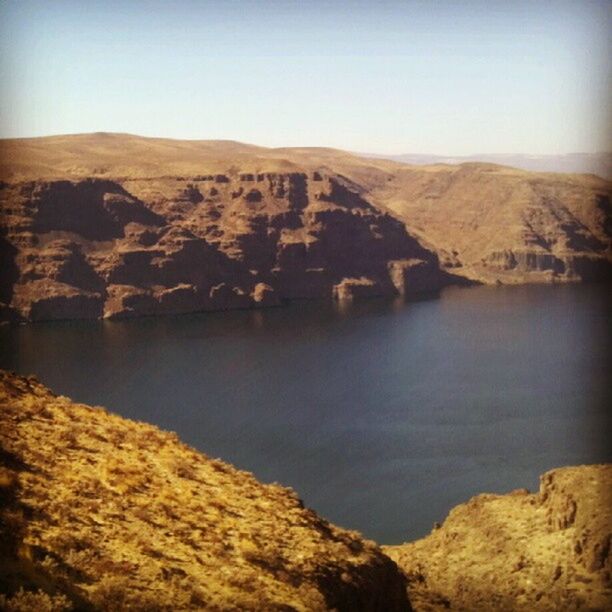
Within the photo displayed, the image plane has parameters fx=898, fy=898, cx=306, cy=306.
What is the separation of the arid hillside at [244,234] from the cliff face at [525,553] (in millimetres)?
77186

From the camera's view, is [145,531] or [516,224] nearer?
[145,531]

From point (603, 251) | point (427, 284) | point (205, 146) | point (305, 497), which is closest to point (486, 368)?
point (305, 497)

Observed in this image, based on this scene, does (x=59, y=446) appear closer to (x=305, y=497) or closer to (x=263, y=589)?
(x=263, y=589)

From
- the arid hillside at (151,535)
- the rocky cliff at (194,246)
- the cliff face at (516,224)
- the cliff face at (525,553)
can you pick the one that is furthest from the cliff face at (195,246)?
the arid hillside at (151,535)

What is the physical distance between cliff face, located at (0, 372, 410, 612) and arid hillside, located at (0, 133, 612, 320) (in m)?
84.1

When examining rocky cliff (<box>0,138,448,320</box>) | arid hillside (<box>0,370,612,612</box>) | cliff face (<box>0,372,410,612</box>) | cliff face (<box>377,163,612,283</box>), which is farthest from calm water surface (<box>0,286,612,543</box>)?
cliff face (<box>0,372,410,612</box>)

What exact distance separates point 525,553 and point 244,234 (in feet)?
314

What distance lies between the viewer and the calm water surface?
4834 centimetres

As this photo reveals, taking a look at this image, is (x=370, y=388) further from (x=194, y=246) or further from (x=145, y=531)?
(x=145, y=531)

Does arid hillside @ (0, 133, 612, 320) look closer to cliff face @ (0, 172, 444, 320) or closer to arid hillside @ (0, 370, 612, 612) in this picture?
cliff face @ (0, 172, 444, 320)

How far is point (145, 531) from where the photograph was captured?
1321 cm

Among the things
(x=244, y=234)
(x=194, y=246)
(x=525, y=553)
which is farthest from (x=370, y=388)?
(x=244, y=234)

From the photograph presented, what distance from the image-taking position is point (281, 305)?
372 ft

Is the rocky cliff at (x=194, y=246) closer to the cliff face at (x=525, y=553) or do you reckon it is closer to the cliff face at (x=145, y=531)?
the cliff face at (x=525, y=553)
